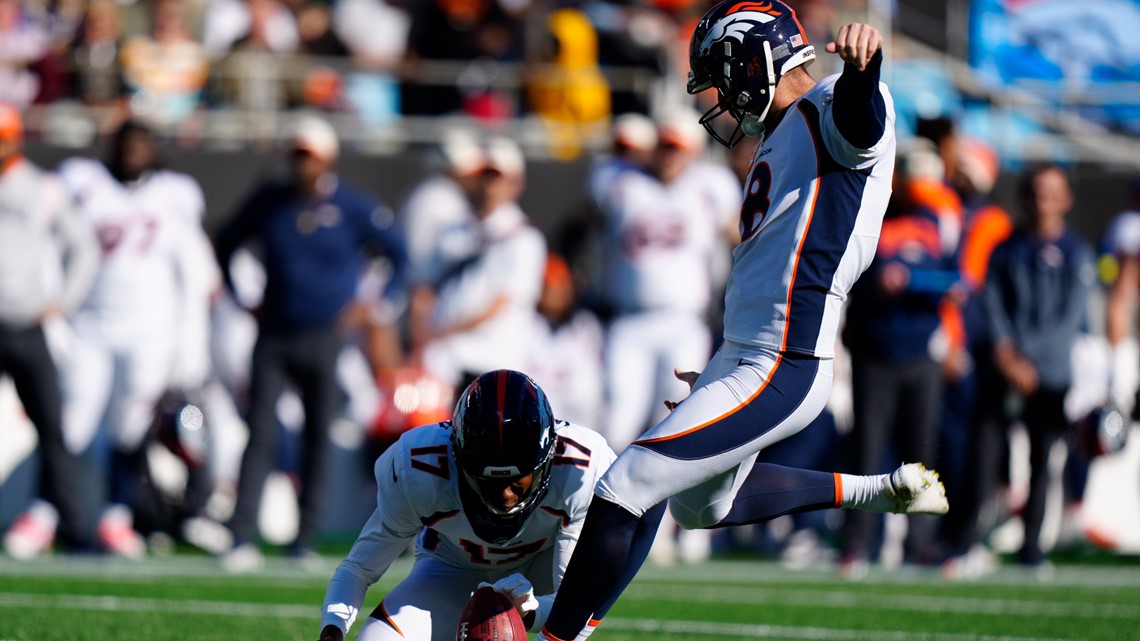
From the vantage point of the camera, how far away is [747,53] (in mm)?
4789

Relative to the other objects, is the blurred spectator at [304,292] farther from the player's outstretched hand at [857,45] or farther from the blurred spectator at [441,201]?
the player's outstretched hand at [857,45]

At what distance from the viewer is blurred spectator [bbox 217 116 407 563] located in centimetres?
906

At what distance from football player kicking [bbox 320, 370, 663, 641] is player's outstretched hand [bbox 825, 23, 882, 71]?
128cm

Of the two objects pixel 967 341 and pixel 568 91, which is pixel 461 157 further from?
pixel 967 341

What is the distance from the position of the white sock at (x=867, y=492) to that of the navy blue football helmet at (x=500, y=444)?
89 centimetres

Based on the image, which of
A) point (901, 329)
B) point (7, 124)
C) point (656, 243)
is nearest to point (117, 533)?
point (7, 124)

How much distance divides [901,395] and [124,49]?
640 centimetres

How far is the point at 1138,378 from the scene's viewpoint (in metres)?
10.9

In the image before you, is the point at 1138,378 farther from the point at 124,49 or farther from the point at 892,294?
the point at 124,49

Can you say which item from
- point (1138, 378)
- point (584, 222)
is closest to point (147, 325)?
point (584, 222)

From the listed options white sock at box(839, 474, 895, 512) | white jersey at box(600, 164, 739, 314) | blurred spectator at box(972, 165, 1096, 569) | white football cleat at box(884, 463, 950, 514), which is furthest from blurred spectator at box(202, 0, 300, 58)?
white football cleat at box(884, 463, 950, 514)

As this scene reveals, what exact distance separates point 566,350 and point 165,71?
3.78m

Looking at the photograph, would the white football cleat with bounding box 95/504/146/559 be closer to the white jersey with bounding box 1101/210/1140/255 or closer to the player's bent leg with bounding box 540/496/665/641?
the player's bent leg with bounding box 540/496/665/641

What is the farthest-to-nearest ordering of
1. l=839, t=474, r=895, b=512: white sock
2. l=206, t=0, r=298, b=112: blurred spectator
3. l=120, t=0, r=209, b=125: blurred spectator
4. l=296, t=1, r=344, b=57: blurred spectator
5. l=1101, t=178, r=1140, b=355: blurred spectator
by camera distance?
l=296, t=1, r=344, b=57: blurred spectator < l=206, t=0, r=298, b=112: blurred spectator < l=120, t=0, r=209, b=125: blurred spectator < l=1101, t=178, r=1140, b=355: blurred spectator < l=839, t=474, r=895, b=512: white sock
